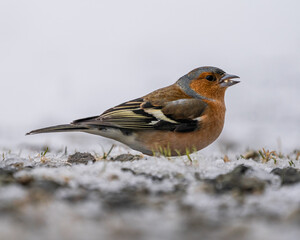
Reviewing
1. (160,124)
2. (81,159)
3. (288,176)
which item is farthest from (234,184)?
(81,159)

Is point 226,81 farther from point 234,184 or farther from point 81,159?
point 234,184

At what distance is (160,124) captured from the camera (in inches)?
207

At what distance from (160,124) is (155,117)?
112mm

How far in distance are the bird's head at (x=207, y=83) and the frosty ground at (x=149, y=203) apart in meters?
2.08

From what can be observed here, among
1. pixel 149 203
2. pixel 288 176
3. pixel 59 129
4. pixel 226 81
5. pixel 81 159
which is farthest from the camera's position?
pixel 226 81

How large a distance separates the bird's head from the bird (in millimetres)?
260

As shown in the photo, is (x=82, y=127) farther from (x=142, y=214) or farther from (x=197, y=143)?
(x=142, y=214)

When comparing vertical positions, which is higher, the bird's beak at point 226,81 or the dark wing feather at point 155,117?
the bird's beak at point 226,81

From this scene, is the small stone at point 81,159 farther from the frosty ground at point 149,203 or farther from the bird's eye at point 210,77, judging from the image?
the bird's eye at point 210,77

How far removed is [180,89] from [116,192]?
3.09 meters

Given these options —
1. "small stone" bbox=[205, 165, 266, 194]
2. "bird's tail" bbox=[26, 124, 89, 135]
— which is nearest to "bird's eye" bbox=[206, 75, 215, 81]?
"bird's tail" bbox=[26, 124, 89, 135]

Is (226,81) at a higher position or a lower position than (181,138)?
higher

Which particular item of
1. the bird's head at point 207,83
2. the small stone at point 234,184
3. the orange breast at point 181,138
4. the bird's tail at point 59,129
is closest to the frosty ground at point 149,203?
the small stone at point 234,184

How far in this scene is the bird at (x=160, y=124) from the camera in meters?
5.22
